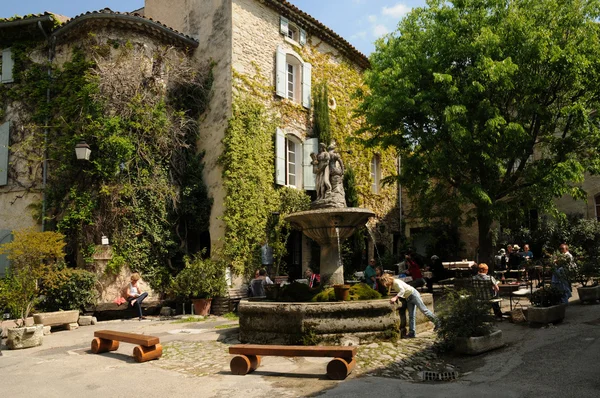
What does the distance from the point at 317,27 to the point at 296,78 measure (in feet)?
7.50

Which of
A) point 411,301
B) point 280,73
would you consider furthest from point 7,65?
point 411,301

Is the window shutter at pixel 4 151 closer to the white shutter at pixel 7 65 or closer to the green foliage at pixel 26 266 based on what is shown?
the white shutter at pixel 7 65

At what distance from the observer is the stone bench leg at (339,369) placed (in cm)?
596

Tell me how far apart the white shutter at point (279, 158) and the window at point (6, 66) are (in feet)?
27.6

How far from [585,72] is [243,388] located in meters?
12.1

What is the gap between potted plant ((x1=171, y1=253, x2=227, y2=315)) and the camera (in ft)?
41.9

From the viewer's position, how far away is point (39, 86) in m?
14.5

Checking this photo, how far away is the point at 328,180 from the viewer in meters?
10.5

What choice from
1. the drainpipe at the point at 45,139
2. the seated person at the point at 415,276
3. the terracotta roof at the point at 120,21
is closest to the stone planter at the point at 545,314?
the seated person at the point at 415,276

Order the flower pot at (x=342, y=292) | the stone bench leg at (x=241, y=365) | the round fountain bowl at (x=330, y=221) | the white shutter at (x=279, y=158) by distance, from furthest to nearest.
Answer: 1. the white shutter at (x=279, y=158)
2. the round fountain bowl at (x=330, y=221)
3. the flower pot at (x=342, y=292)
4. the stone bench leg at (x=241, y=365)

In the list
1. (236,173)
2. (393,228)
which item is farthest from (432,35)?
(393,228)

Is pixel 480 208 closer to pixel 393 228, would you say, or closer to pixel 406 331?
pixel 406 331

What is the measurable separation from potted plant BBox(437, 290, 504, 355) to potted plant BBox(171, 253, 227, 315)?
7.18 m

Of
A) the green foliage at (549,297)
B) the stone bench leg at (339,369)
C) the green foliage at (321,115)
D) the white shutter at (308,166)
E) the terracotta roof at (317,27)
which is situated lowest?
the stone bench leg at (339,369)
